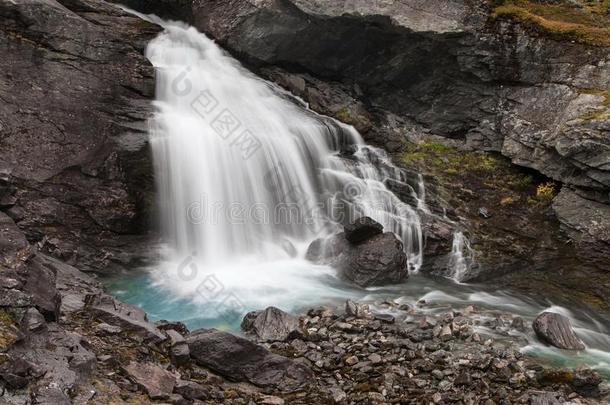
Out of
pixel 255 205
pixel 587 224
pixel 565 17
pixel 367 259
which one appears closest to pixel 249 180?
pixel 255 205

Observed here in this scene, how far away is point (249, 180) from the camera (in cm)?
1362

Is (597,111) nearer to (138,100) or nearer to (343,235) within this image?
(343,235)

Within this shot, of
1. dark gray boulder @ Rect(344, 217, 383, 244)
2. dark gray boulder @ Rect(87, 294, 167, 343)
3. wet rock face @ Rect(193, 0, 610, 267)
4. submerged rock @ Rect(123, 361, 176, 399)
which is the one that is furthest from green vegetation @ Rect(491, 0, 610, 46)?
submerged rock @ Rect(123, 361, 176, 399)

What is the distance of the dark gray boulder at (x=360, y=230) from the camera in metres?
12.0

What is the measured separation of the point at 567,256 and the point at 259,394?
384 inches

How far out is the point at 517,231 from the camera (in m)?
13.7

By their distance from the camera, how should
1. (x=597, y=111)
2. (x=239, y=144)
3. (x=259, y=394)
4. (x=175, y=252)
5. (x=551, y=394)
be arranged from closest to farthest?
(x=259, y=394) < (x=551, y=394) < (x=175, y=252) < (x=597, y=111) < (x=239, y=144)

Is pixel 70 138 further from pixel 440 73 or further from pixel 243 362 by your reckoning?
pixel 440 73

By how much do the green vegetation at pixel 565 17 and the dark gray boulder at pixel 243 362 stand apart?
1289 centimetres

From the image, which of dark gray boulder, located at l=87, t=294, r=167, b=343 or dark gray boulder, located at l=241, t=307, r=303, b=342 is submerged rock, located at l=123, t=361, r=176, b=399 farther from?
dark gray boulder, located at l=241, t=307, r=303, b=342

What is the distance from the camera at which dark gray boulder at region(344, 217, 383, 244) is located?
39.4ft

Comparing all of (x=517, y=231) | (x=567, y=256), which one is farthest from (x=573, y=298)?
(x=517, y=231)

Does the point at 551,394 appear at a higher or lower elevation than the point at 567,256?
lower

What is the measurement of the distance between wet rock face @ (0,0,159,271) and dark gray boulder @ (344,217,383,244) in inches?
190
